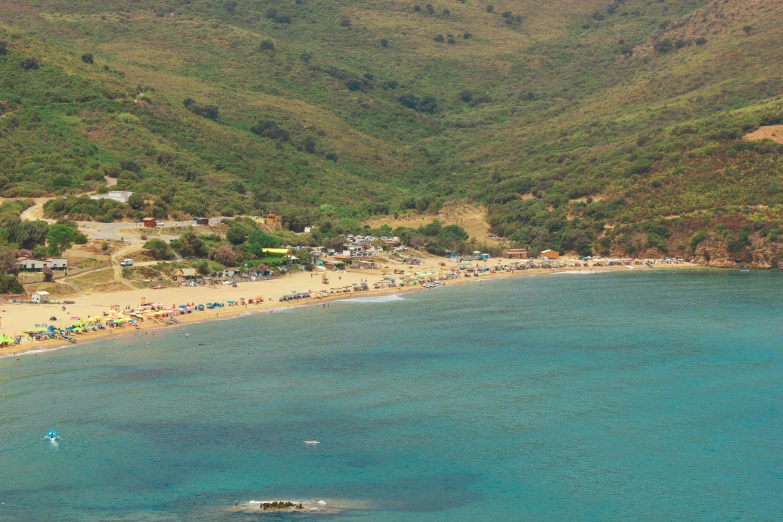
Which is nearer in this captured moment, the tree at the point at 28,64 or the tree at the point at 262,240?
the tree at the point at 262,240

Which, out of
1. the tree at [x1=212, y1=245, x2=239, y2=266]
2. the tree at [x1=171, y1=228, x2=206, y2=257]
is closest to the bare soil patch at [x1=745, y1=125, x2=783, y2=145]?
the tree at [x1=212, y1=245, x2=239, y2=266]

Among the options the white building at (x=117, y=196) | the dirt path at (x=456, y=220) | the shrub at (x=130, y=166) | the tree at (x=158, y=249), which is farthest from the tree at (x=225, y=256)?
the dirt path at (x=456, y=220)

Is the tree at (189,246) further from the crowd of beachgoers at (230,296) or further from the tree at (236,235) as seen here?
the crowd of beachgoers at (230,296)

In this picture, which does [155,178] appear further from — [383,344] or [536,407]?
[536,407]

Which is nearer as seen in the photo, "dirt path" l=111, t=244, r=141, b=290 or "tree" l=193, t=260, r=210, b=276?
"dirt path" l=111, t=244, r=141, b=290

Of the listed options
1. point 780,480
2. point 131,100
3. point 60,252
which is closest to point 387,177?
point 131,100

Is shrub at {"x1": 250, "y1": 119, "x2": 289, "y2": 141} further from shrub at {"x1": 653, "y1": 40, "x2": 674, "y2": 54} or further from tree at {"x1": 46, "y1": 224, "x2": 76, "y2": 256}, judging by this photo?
shrub at {"x1": 653, "y1": 40, "x2": 674, "y2": 54}

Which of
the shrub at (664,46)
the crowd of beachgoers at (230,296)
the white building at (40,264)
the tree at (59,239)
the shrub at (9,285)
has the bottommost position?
the crowd of beachgoers at (230,296)
